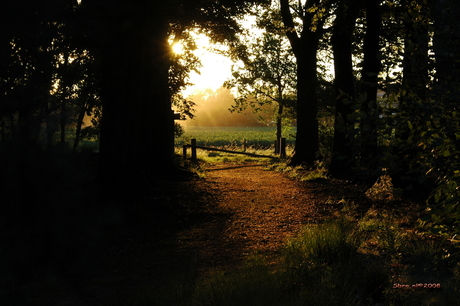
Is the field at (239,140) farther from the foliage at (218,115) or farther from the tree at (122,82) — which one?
the tree at (122,82)

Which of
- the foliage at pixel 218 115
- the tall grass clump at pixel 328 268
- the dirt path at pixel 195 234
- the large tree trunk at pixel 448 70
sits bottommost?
the dirt path at pixel 195 234

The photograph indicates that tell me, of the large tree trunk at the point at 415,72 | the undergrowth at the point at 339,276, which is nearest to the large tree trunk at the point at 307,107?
the undergrowth at the point at 339,276

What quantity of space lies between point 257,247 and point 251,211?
9.98 feet

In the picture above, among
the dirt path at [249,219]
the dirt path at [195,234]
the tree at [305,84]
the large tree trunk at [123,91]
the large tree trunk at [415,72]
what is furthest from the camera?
the tree at [305,84]

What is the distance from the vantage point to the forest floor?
589cm

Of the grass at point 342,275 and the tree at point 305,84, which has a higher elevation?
the tree at point 305,84

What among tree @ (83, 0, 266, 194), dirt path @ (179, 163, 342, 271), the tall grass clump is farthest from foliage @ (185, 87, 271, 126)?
the tall grass clump

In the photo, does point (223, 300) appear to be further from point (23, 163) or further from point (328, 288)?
A: point (23, 163)

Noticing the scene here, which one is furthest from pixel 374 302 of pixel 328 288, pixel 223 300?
pixel 223 300

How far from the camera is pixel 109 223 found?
→ 870 cm

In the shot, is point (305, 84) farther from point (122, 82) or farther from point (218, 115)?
point (218, 115)

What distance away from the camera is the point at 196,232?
850 cm

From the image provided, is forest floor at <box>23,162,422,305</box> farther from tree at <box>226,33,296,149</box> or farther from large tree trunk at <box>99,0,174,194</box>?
tree at <box>226,33,296,149</box>

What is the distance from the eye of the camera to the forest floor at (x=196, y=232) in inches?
232
